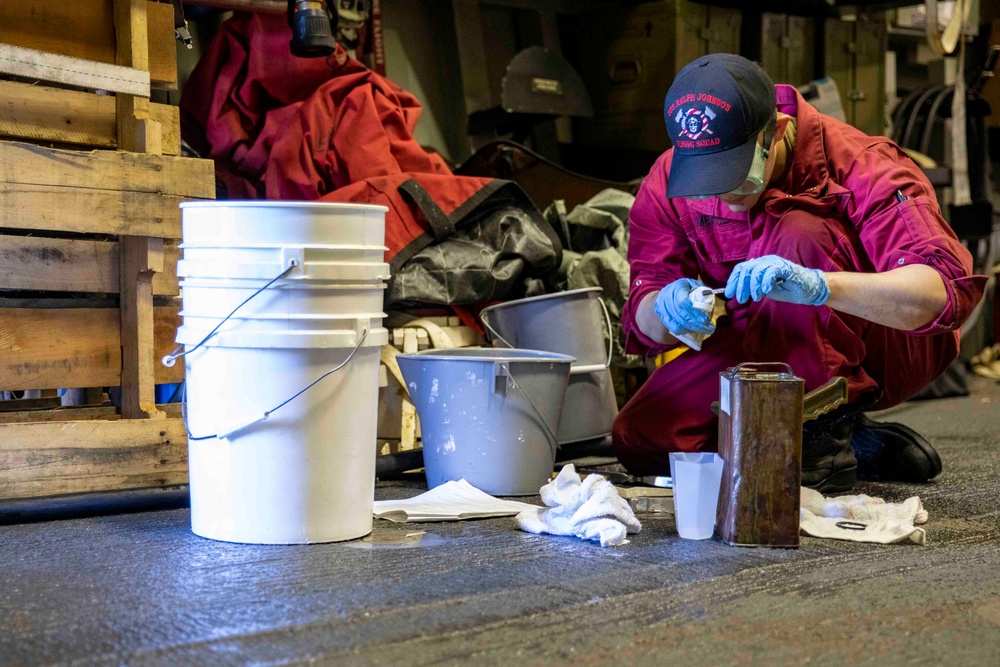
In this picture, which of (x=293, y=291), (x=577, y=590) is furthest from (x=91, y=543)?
(x=577, y=590)

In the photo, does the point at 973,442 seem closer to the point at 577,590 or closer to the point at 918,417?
the point at 918,417

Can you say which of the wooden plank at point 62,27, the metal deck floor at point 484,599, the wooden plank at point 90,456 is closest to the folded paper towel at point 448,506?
the metal deck floor at point 484,599

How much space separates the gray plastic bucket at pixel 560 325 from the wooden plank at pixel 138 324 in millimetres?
814

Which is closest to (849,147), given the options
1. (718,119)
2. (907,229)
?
(907,229)

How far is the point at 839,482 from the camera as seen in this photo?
2277 millimetres

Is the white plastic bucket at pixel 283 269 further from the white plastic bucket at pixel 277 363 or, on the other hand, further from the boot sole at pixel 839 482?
→ the boot sole at pixel 839 482

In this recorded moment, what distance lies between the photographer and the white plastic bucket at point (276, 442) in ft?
5.61

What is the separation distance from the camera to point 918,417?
12.0 feet

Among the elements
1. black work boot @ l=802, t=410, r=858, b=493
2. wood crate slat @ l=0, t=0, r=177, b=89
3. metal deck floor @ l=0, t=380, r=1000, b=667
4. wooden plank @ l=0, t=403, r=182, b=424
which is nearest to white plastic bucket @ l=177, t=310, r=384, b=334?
metal deck floor @ l=0, t=380, r=1000, b=667

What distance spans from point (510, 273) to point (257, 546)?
1245mm

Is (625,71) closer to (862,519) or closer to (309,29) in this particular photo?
(309,29)

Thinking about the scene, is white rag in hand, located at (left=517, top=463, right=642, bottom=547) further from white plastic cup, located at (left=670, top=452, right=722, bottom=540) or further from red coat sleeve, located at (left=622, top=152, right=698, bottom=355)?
red coat sleeve, located at (left=622, top=152, right=698, bottom=355)

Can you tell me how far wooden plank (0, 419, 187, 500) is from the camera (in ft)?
6.55

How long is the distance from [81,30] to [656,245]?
1.28 meters
